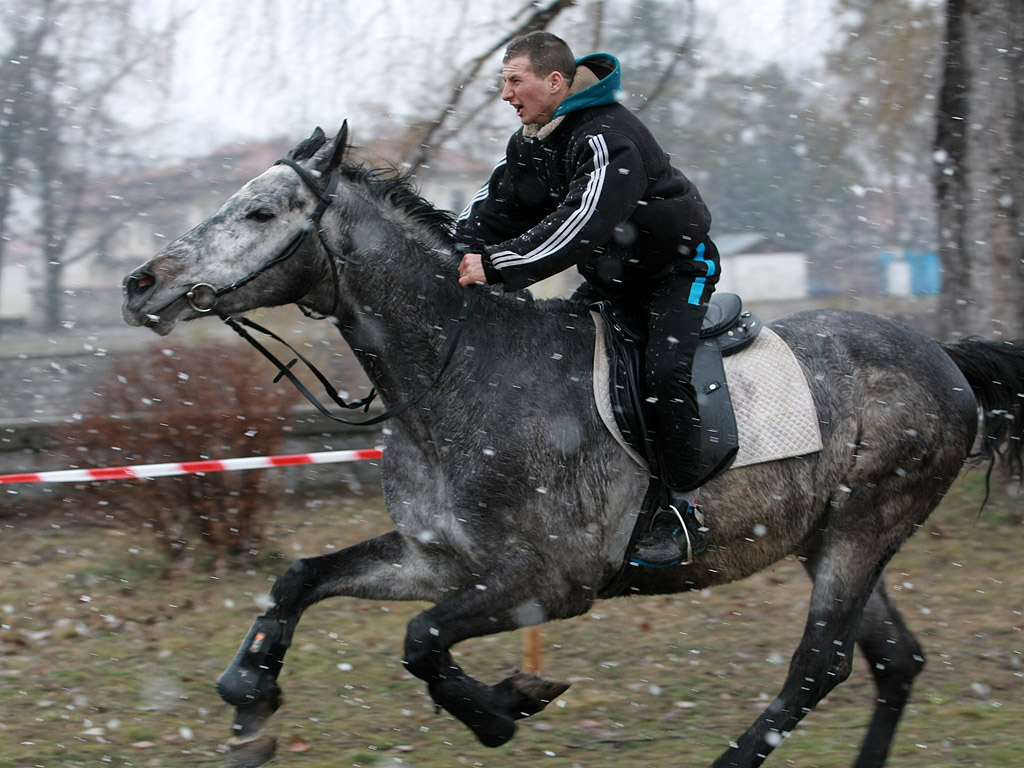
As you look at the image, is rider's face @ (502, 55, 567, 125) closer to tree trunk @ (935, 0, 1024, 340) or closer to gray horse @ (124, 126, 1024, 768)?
gray horse @ (124, 126, 1024, 768)

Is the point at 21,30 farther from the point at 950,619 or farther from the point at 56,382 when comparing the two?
the point at 950,619

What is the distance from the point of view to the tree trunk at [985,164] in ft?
30.7

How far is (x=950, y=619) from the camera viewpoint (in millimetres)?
7355

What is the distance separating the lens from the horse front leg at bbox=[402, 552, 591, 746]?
4.19 metres

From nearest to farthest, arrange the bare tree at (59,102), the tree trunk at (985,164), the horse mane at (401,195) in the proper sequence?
the horse mane at (401,195), the tree trunk at (985,164), the bare tree at (59,102)

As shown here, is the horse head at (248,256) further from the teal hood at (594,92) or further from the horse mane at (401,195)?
the teal hood at (594,92)

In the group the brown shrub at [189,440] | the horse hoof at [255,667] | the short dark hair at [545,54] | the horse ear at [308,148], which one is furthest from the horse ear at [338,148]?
the brown shrub at [189,440]

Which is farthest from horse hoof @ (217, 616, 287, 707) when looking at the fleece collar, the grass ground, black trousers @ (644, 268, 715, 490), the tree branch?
the tree branch

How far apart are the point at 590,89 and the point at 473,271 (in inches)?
33.3

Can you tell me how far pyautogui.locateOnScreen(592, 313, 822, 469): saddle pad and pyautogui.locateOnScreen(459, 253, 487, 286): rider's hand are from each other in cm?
58

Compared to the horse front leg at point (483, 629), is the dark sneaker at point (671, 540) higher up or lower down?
higher up

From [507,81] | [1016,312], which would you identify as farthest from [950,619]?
[507,81]

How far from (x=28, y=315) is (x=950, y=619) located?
1883 cm

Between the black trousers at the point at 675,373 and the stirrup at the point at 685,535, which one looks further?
the stirrup at the point at 685,535
